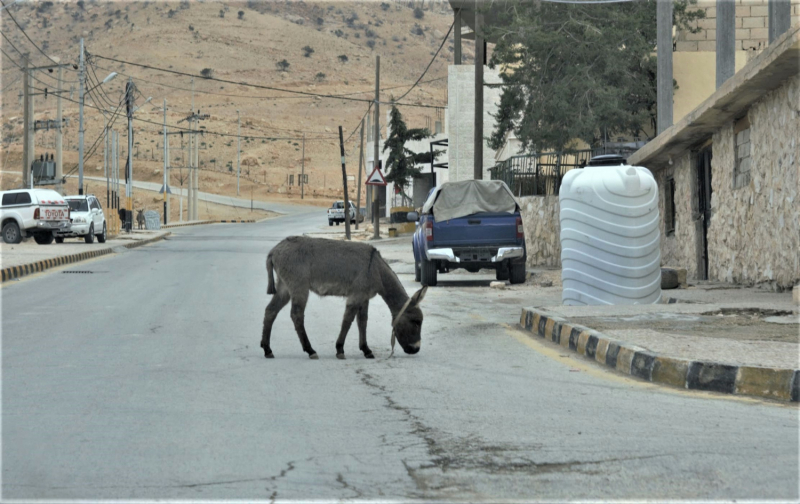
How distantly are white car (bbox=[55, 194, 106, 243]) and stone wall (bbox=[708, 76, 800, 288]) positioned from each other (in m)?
25.4

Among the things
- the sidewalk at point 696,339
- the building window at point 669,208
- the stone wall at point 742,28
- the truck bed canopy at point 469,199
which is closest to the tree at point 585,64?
the stone wall at point 742,28

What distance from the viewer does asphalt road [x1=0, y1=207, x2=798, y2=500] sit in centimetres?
473

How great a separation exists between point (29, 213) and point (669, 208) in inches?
877

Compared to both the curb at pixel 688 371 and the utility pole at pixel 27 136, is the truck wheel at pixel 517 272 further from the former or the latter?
the utility pole at pixel 27 136

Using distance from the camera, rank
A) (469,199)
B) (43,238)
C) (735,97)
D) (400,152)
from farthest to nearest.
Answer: (400,152), (43,238), (469,199), (735,97)

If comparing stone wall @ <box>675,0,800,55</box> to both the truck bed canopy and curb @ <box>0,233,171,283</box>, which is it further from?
curb @ <box>0,233,171,283</box>

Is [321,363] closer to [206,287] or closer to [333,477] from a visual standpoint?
[333,477]

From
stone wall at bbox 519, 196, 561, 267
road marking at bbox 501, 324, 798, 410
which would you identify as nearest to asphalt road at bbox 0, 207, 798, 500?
road marking at bbox 501, 324, 798, 410

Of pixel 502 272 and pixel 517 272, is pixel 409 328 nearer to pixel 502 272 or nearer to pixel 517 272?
pixel 517 272

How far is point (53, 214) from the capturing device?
33.8m

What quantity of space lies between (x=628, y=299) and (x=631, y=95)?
16237 millimetres

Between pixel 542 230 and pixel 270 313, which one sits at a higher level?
pixel 542 230

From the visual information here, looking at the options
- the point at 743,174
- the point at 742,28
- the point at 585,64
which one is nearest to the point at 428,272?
the point at 743,174

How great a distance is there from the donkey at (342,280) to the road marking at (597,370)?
1.48 meters
